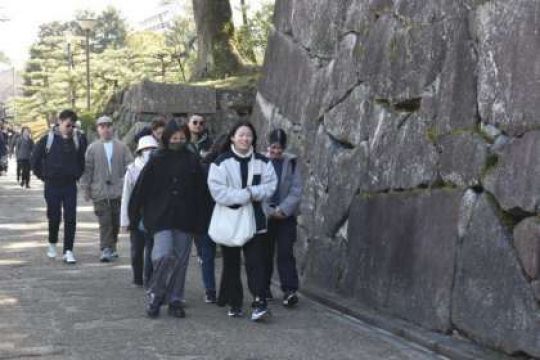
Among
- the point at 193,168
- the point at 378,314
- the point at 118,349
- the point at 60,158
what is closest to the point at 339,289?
the point at 378,314

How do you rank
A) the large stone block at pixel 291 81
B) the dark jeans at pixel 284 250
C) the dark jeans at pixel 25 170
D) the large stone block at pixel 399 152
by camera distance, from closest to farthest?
the large stone block at pixel 399 152, the dark jeans at pixel 284 250, the large stone block at pixel 291 81, the dark jeans at pixel 25 170

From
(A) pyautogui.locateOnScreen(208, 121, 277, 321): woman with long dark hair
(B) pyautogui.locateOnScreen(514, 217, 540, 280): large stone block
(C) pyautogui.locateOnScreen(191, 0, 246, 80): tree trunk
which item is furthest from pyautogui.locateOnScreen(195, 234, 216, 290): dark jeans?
(C) pyautogui.locateOnScreen(191, 0, 246, 80): tree trunk

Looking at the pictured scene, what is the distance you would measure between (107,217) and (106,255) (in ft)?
1.65

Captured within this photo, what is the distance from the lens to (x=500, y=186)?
682 centimetres

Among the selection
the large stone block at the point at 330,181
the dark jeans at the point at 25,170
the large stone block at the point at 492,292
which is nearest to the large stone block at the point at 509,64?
the large stone block at the point at 492,292

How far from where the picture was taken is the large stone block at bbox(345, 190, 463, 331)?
24.6ft

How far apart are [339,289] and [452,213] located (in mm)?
2453

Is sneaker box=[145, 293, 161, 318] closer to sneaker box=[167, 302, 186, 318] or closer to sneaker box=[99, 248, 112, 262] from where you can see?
sneaker box=[167, 302, 186, 318]

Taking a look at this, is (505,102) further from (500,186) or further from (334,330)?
(334,330)

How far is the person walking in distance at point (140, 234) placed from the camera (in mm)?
9789

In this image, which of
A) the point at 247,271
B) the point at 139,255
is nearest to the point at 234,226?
the point at 247,271

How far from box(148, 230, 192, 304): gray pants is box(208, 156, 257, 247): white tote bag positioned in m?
0.42

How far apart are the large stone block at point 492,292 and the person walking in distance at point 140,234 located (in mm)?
3657

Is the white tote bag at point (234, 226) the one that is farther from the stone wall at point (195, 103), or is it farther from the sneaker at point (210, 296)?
the stone wall at point (195, 103)
